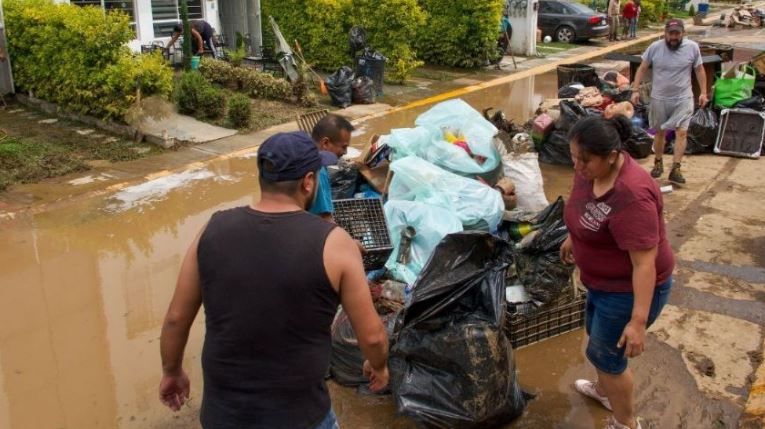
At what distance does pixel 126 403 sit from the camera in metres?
4.02

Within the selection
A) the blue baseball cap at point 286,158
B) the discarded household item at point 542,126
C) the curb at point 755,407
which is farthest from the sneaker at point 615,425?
the discarded household item at point 542,126

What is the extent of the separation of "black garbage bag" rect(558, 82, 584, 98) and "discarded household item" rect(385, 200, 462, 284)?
5.39m

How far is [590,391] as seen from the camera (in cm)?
397

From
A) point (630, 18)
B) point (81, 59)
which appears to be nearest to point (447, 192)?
point (81, 59)

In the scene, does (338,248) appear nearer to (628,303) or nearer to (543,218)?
(628,303)

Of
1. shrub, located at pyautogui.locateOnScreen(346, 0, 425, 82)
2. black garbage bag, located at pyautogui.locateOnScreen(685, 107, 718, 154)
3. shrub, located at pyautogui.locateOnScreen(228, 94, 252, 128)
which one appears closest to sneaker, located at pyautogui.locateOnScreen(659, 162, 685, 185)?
black garbage bag, located at pyautogui.locateOnScreen(685, 107, 718, 154)

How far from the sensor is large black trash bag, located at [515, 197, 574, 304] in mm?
4410

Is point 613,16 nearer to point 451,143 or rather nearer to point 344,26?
point 344,26

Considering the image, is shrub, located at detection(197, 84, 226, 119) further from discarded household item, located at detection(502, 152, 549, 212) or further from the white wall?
the white wall

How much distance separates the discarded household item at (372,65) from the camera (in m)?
12.9

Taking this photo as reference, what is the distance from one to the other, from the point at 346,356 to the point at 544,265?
→ 54.0 inches

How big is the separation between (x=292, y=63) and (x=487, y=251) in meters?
9.41

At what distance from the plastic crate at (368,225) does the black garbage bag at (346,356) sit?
0.63 metres

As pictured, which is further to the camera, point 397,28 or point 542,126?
point 397,28
